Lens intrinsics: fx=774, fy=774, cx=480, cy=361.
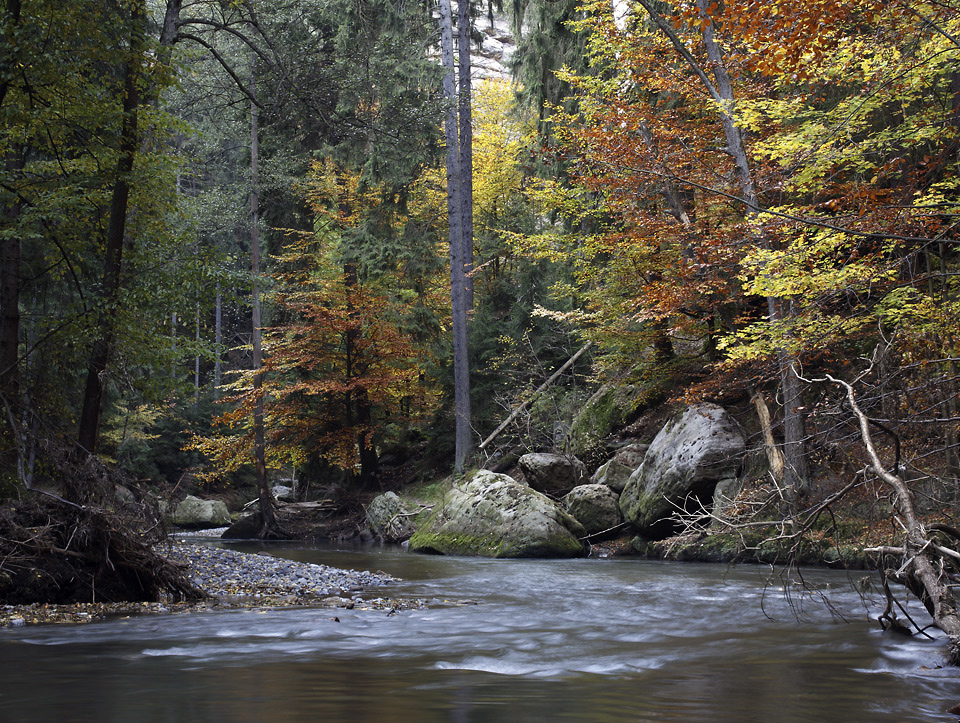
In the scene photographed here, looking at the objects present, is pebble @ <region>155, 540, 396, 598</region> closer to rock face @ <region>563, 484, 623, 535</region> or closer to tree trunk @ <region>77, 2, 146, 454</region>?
tree trunk @ <region>77, 2, 146, 454</region>

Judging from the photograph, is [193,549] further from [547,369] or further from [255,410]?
[547,369]

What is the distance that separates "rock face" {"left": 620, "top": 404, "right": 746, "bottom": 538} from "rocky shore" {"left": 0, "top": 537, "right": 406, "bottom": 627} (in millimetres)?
4745

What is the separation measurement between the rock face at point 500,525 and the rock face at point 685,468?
50.5 inches

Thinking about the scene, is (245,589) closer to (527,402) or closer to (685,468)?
(685,468)

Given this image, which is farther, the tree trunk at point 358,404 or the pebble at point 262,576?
the tree trunk at point 358,404

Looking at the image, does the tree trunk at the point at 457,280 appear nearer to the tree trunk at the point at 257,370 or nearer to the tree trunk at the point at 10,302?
the tree trunk at the point at 257,370

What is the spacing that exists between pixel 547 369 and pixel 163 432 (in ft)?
49.3

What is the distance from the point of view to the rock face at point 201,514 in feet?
78.7

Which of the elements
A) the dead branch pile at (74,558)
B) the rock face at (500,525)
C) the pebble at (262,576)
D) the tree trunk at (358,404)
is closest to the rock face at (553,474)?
the rock face at (500,525)

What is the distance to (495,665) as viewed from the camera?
18.1 ft

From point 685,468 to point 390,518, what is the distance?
789 cm

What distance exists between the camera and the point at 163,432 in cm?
2767

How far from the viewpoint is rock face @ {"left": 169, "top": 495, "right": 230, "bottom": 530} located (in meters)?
24.0

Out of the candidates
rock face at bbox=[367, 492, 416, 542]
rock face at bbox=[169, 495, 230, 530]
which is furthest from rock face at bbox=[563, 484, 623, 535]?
rock face at bbox=[169, 495, 230, 530]
